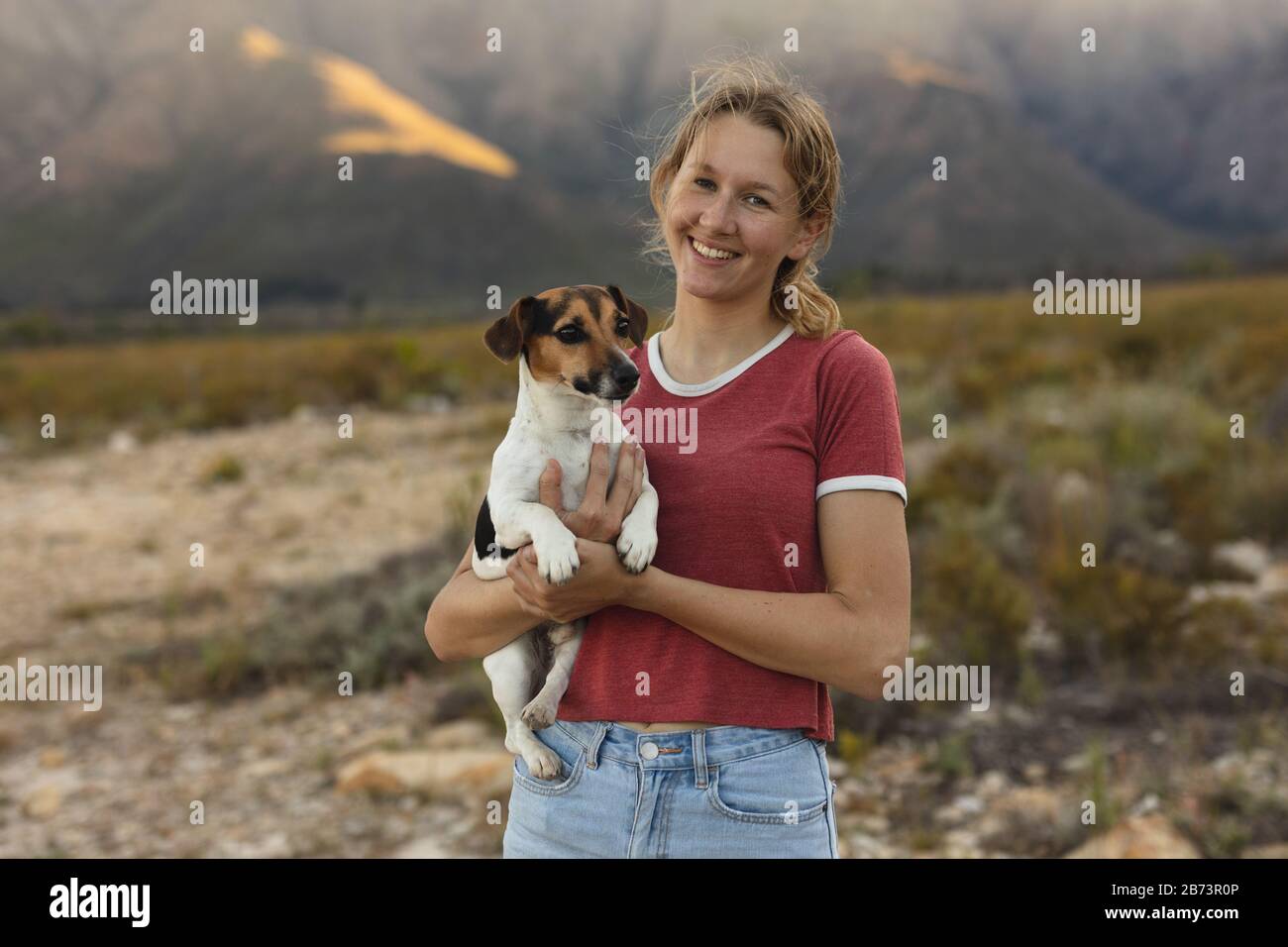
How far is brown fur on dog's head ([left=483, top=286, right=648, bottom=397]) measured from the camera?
8.93ft

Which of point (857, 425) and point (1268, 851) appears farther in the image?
point (1268, 851)

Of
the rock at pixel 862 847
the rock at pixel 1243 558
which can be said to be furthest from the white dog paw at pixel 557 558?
the rock at pixel 1243 558

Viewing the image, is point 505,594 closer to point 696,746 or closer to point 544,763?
point 544,763

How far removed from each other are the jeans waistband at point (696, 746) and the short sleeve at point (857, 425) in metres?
0.53

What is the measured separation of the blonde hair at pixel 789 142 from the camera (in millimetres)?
2312

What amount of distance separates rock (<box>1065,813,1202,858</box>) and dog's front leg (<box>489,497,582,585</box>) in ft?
11.2

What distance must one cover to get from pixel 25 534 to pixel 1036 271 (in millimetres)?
58208

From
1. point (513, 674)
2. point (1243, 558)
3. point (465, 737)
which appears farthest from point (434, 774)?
point (1243, 558)

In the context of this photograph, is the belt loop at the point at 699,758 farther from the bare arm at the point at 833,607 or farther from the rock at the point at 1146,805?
the rock at the point at 1146,805

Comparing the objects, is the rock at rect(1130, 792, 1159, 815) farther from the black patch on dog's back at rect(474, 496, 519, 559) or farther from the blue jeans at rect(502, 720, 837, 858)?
the black patch on dog's back at rect(474, 496, 519, 559)

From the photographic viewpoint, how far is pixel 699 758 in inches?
83.6

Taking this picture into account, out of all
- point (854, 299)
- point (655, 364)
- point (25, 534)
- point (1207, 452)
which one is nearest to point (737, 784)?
point (655, 364)

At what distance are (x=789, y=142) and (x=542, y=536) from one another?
1.05 metres
